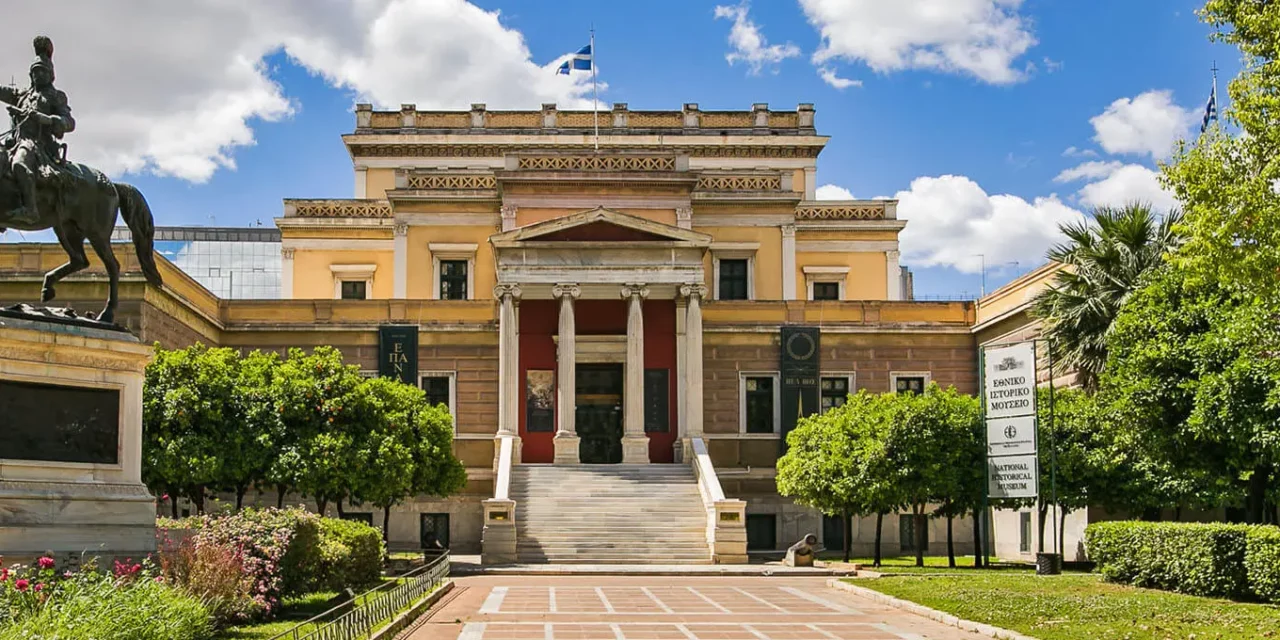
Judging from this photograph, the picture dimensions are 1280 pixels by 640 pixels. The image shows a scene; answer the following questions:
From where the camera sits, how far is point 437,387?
153 feet

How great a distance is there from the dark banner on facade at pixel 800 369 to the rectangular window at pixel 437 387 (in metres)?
11.2

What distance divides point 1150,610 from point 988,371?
12560 mm

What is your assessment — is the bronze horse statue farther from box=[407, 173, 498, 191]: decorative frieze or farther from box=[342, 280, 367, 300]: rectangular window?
box=[342, 280, 367, 300]: rectangular window

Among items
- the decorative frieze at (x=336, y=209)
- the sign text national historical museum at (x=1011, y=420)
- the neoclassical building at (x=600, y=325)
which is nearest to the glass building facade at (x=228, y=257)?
the decorative frieze at (x=336, y=209)

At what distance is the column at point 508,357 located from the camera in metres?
44.2

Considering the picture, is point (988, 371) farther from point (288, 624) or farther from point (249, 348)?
point (249, 348)

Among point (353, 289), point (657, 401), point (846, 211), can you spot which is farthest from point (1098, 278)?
point (353, 289)

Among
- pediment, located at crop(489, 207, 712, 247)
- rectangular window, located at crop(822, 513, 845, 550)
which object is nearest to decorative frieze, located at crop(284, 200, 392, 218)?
pediment, located at crop(489, 207, 712, 247)

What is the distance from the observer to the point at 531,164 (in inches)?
1969

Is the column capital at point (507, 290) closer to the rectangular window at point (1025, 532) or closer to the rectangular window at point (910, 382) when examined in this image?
the rectangular window at point (910, 382)

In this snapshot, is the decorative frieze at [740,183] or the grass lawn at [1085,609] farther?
the decorative frieze at [740,183]

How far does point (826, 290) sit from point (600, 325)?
11717 mm

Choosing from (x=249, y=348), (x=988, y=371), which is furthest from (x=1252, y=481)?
(x=249, y=348)

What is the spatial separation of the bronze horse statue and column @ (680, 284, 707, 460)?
1057 inches
